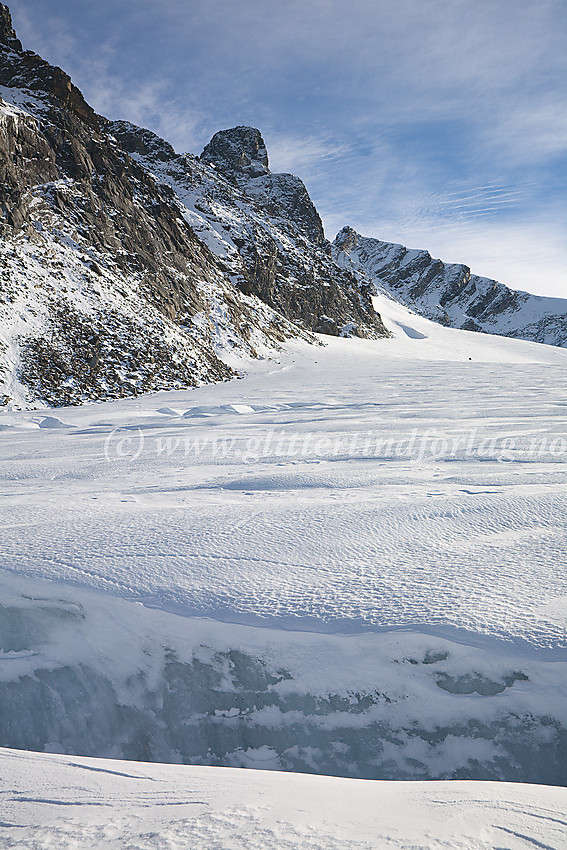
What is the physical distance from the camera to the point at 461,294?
144m

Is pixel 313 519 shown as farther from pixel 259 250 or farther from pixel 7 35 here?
pixel 259 250

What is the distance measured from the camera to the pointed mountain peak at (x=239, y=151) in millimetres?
59094

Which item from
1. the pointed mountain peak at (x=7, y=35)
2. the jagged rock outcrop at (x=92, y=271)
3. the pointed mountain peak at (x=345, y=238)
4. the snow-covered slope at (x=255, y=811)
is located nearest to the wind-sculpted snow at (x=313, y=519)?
the snow-covered slope at (x=255, y=811)

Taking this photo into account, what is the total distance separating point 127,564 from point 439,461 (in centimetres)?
337

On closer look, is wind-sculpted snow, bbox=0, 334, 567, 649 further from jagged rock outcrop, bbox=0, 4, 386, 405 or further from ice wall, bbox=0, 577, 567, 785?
jagged rock outcrop, bbox=0, 4, 386, 405

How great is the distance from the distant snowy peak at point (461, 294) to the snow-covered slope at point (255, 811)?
5368 inches

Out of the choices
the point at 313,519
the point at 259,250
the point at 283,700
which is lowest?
the point at 283,700

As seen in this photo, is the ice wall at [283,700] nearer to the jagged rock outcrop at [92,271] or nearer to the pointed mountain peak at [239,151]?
the jagged rock outcrop at [92,271]

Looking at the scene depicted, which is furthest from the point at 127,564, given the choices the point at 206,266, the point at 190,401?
the point at 206,266

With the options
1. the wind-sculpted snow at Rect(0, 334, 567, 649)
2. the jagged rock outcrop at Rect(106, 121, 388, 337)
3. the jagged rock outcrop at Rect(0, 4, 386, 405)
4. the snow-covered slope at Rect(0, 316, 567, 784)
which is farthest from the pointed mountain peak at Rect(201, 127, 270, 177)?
the snow-covered slope at Rect(0, 316, 567, 784)

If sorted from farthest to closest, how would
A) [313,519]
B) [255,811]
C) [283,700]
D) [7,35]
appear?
1. [7,35]
2. [313,519]
3. [283,700]
4. [255,811]

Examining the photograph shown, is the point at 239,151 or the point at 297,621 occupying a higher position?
the point at 239,151

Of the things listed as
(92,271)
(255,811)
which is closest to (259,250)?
(92,271)

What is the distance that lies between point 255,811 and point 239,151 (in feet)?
230
